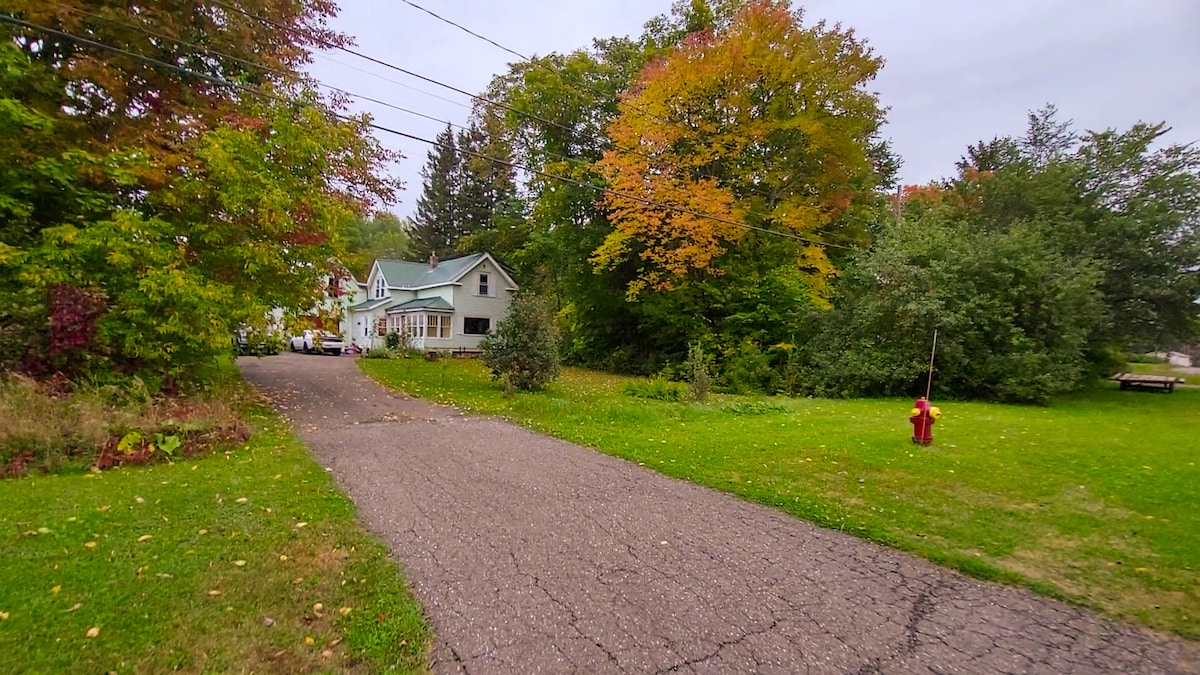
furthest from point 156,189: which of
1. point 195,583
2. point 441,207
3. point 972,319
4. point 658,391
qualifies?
point 441,207

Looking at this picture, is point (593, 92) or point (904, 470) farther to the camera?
point (593, 92)

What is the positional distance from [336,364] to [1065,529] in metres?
20.8

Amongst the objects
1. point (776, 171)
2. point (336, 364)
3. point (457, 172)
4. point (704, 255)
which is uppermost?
point (457, 172)

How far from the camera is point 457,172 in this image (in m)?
43.2

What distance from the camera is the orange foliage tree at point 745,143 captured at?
15.6 meters

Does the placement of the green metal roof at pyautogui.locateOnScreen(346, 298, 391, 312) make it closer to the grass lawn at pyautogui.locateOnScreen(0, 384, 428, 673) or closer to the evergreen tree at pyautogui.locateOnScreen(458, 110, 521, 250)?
the evergreen tree at pyautogui.locateOnScreen(458, 110, 521, 250)

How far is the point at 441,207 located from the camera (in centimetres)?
4284

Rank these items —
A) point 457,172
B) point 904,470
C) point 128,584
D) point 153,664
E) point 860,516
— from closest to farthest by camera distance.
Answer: point 153,664
point 128,584
point 860,516
point 904,470
point 457,172

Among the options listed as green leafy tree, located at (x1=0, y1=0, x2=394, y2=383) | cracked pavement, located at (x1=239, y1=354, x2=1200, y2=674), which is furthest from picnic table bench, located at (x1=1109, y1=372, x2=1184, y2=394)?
green leafy tree, located at (x1=0, y1=0, x2=394, y2=383)

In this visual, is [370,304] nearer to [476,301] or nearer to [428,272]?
[428,272]

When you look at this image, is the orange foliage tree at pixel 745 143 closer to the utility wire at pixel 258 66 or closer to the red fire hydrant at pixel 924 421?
the utility wire at pixel 258 66

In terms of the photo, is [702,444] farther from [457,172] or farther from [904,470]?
[457,172]

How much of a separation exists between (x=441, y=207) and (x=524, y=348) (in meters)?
34.2

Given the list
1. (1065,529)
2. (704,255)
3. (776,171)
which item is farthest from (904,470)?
(776,171)
